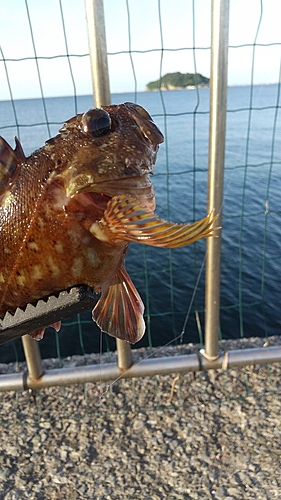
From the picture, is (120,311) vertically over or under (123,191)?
under

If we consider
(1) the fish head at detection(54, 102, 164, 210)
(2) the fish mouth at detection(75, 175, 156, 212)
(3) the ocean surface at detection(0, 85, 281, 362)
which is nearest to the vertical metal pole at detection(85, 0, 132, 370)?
(3) the ocean surface at detection(0, 85, 281, 362)

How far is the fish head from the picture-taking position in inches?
42.3

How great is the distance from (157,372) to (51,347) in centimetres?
472

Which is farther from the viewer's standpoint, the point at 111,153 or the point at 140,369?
the point at 140,369

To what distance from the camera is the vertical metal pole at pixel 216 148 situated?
279 cm

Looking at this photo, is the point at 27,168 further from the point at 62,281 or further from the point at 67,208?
the point at 62,281

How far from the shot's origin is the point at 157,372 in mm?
3590

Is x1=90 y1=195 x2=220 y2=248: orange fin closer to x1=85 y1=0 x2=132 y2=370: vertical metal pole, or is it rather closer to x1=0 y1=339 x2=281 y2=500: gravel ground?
x1=85 y1=0 x2=132 y2=370: vertical metal pole

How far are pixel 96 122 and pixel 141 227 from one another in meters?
0.35

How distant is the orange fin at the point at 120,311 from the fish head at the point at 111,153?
0.30 meters

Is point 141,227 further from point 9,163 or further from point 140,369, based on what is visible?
point 140,369

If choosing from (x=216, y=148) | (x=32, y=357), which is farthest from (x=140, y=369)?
(x=216, y=148)

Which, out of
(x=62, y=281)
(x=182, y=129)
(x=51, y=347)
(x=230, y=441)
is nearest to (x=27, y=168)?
(x=62, y=281)

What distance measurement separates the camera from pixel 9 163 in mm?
1123
